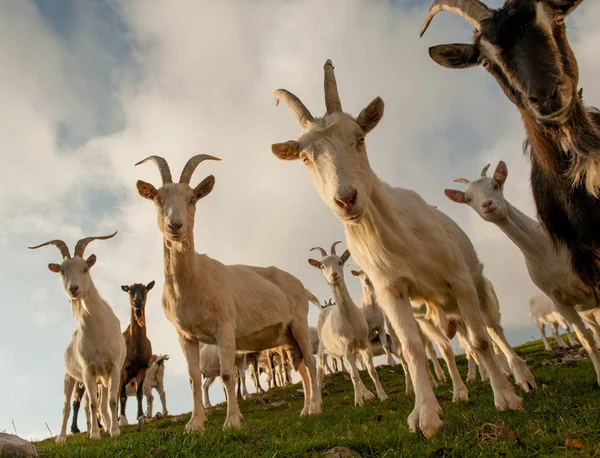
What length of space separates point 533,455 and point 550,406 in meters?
1.84

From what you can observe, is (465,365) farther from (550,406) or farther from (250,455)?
(250,455)

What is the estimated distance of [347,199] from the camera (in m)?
4.28

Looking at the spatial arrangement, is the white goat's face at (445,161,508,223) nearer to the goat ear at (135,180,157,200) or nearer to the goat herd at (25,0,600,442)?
the goat herd at (25,0,600,442)

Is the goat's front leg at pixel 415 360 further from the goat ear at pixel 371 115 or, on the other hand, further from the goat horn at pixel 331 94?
the goat horn at pixel 331 94

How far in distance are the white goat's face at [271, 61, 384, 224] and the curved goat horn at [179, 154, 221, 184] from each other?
4.28 m

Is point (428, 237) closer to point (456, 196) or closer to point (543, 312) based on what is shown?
point (456, 196)

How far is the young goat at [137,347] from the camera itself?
15352 mm

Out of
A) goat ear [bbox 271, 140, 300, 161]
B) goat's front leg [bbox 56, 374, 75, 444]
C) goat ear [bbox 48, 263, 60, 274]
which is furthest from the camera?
goat's front leg [bbox 56, 374, 75, 444]

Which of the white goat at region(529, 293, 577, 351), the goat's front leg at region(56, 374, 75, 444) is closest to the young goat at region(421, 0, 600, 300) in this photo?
the goat's front leg at region(56, 374, 75, 444)

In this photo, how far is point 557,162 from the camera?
173 inches

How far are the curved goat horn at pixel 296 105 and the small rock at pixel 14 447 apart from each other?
13.9ft

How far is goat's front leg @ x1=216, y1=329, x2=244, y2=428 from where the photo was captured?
7.71 m

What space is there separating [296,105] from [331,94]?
1.54 ft

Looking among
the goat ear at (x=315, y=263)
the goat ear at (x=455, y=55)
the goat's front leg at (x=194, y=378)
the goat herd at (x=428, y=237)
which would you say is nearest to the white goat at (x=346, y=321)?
the goat ear at (x=315, y=263)
